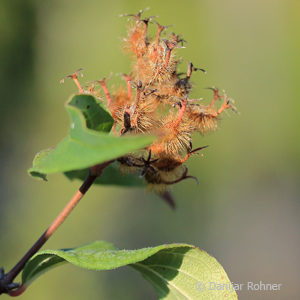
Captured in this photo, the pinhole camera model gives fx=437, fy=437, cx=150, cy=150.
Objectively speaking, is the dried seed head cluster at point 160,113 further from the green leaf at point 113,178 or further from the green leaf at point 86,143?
the green leaf at point 113,178

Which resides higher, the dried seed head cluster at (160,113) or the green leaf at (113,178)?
the dried seed head cluster at (160,113)

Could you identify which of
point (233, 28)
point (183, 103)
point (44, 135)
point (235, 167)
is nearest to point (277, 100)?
point (235, 167)

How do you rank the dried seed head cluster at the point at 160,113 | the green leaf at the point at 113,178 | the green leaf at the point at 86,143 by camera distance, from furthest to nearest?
the green leaf at the point at 113,178 < the dried seed head cluster at the point at 160,113 < the green leaf at the point at 86,143

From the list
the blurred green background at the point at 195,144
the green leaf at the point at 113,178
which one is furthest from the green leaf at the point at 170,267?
the blurred green background at the point at 195,144

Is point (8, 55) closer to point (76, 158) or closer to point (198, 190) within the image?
point (198, 190)

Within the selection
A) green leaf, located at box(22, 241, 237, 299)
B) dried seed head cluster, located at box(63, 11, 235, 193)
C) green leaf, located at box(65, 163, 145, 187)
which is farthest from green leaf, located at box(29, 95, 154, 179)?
green leaf, located at box(65, 163, 145, 187)

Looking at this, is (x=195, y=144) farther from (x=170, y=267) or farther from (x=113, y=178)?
(x=170, y=267)

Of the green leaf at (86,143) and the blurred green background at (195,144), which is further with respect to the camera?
the blurred green background at (195,144)
